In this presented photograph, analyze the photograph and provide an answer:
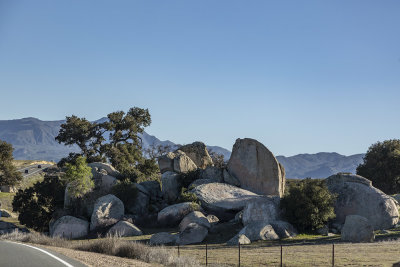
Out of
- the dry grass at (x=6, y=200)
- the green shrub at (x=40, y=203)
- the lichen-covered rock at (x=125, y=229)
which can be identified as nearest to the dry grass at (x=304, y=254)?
the lichen-covered rock at (x=125, y=229)

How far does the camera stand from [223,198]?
47.5 m

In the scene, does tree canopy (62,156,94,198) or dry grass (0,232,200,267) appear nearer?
dry grass (0,232,200,267)

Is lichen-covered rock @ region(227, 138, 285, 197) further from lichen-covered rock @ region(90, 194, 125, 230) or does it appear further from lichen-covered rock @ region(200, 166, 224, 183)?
lichen-covered rock @ region(90, 194, 125, 230)

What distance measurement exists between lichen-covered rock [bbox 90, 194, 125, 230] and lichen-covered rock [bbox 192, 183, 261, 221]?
776cm

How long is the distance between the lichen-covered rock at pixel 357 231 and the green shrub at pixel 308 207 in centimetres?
418

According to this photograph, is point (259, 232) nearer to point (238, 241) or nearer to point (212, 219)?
point (238, 241)

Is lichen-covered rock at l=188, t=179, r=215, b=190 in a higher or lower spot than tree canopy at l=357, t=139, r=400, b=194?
lower

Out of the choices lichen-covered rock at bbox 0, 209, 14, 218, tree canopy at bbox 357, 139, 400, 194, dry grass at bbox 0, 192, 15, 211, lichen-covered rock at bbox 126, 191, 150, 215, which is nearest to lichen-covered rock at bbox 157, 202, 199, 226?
lichen-covered rock at bbox 126, 191, 150, 215

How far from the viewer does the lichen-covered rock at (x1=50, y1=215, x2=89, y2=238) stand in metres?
43.8

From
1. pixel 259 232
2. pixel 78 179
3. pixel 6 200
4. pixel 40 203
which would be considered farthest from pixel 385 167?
pixel 6 200

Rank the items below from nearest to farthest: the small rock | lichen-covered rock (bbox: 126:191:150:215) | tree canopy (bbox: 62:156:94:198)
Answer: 1. the small rock
2. tree canopy (bbox: 62:156:94:198)
3. lichen-covered rock (bbox: 126:191:150:215)

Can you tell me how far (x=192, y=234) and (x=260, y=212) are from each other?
6788 millimetres

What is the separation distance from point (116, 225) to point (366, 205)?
22.7 meters

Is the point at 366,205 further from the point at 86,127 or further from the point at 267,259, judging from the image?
the point at 86,127
